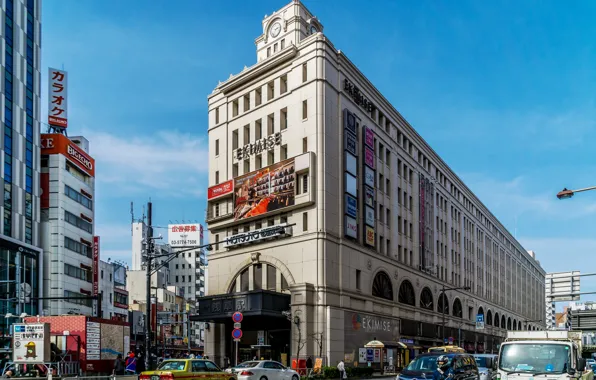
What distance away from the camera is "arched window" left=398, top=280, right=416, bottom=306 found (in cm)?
7350

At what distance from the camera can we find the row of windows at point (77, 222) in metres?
86.6

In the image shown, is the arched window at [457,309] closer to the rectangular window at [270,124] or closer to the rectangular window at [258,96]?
the rectangular window at [270,124]

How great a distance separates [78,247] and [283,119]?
41.0 m

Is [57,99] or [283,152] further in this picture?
[57,99]

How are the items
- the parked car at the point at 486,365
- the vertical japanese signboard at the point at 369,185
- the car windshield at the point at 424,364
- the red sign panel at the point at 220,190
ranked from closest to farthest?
the car windshield at the point at 424,364 → the parked car at the point at 486,365 → the vertical japanese signboard at the point at 369,185 → the red sign panel at the point at 220,190

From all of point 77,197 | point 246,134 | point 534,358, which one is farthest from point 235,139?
Result: point 534,358

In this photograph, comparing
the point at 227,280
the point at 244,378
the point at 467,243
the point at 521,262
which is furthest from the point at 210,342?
the point at 521,262

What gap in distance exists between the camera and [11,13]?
74.1 meters

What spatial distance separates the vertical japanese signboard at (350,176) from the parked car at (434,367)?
32.7m

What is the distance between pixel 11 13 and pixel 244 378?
Result: 184 feet

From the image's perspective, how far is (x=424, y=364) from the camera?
1036 inches

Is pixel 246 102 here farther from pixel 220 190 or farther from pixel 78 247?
pixel 78 247

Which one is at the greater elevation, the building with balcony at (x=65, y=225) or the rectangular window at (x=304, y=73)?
the rectangular window at (x=304, y=73)

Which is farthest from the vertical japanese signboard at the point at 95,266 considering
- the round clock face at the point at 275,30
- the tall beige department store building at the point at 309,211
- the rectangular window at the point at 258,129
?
the round clock face at the point at 275,30
